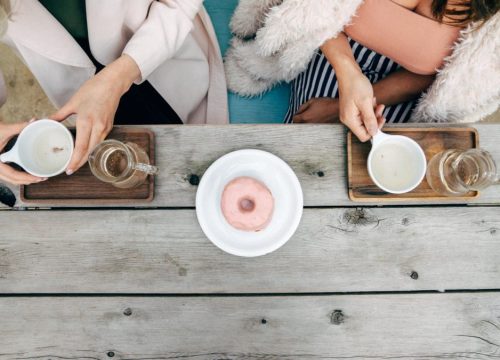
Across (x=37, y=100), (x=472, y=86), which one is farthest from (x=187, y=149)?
(x=37, y=100)

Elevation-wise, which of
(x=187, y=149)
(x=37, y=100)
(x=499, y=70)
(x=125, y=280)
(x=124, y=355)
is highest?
(x=499, y=70)

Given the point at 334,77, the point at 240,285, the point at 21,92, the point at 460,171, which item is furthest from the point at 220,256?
the point at 21,92

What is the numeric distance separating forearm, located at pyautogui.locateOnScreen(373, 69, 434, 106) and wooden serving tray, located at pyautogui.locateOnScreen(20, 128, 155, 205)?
2.21 feet

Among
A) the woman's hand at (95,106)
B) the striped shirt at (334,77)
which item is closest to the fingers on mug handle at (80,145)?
the woman's hand at (95,106)

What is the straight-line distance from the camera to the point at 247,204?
0.74 m

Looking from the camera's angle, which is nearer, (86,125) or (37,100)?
(86,125)

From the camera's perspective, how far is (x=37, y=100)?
1601 millimetres

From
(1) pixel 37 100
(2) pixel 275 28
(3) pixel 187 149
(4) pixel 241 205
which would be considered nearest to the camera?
(4) pixel 241 205

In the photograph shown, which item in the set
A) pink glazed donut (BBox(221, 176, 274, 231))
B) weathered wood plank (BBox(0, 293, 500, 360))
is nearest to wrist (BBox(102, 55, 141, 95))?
pink glazed donut (BBox(221, 176, 274, 231))

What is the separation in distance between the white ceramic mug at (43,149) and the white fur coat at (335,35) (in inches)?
22.7

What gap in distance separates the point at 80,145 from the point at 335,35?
2.15 ft

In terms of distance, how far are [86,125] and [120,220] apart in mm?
207

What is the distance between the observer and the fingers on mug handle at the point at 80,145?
755 mm

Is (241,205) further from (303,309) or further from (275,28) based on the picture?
(275,28)
